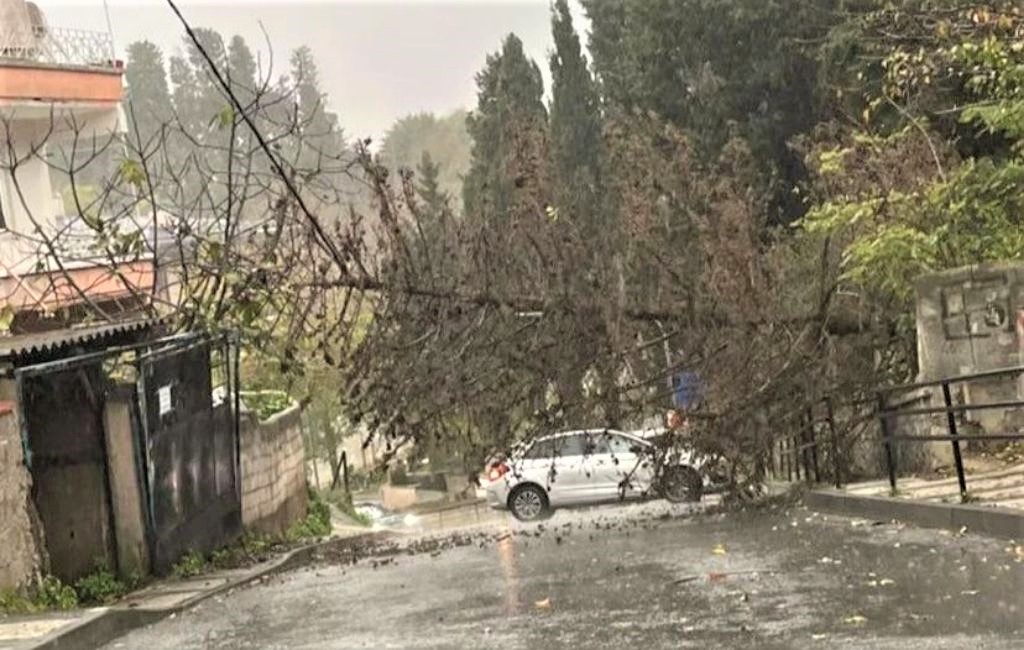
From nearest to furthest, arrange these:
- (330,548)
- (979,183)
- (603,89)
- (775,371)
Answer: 1. (775,371)
2. (979,183)
3. (330,548)
4. (603,89)

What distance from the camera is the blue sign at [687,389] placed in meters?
16.7

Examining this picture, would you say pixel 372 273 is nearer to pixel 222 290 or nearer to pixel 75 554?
pixel 222 290

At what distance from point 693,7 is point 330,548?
20343 mm

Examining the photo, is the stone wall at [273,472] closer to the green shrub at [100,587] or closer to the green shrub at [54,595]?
the green shrub at [100,587]

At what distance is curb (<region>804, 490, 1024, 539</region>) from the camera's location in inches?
419

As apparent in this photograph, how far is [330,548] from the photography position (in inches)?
781

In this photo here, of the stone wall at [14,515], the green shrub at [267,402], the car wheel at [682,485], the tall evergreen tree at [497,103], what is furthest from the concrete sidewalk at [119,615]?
the tall evergreen tree at [497,103]

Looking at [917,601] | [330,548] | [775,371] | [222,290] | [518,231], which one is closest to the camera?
[917,601]

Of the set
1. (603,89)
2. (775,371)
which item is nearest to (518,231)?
(775,371)

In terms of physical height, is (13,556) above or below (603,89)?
below

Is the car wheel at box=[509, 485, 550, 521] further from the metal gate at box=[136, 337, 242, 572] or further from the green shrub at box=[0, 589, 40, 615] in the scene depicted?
the green shrub at box=[0, 589, 40, 615]

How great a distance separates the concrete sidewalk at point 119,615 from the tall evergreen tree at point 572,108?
1099 inches

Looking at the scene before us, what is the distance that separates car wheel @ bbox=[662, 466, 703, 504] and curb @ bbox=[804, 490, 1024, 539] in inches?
118

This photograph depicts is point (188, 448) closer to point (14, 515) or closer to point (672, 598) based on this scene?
point (14, 515)
